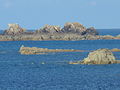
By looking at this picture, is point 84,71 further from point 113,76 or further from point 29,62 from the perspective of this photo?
point 29,62

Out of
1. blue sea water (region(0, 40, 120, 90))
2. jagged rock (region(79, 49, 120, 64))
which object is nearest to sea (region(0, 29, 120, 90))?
blue sea water (region(0, 40, 120, 90))

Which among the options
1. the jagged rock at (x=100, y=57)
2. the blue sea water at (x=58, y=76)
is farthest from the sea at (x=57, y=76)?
the jagged rock at (x=100, y=57)

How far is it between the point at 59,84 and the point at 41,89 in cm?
577

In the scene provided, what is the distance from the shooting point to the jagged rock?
95.9m

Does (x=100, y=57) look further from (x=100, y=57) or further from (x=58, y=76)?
(x=58, y=76)

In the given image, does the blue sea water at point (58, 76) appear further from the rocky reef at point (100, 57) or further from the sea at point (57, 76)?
the rocky reef at point (100, 57)

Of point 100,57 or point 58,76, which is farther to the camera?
point 100,57

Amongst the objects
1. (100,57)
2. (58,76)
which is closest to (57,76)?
(58,76)

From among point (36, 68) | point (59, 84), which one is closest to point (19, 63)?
point (36, 68)

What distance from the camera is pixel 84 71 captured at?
89.1 m

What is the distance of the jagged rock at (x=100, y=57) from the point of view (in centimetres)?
9594

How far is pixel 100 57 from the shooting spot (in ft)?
318

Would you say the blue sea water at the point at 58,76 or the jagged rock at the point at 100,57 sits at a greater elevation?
the jagged rock at the point at 100,57

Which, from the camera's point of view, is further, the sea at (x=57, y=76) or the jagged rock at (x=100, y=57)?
the jagged rock at (x=100, y=57)
